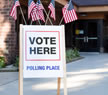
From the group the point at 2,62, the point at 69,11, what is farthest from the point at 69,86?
the point at 2,62

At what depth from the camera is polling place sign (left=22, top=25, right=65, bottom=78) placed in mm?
5359

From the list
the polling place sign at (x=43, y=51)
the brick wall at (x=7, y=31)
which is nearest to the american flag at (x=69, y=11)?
the polling place sign at (x=43, y=51)

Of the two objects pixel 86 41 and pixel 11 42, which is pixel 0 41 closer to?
pixel 11 42

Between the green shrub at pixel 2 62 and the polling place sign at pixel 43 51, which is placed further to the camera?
the green shrub at pixel 2 62

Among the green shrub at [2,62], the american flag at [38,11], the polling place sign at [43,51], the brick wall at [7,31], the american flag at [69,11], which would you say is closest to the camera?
the polling place sign at [43,51]

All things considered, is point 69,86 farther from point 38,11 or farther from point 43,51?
point 43,51

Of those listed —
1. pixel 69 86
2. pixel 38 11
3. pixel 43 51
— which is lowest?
pixel 69 86

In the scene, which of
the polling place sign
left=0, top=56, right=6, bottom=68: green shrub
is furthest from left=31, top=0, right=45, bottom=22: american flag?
left=0, top=56, right=6, bottom=68: green shrub

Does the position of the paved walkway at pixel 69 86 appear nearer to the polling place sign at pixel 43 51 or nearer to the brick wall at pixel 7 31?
the polling place sign at pixel 43 51

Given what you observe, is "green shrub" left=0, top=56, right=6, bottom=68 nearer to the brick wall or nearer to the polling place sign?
the brick wall

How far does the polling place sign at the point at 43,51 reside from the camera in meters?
5.36

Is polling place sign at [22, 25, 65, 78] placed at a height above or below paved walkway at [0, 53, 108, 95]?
above

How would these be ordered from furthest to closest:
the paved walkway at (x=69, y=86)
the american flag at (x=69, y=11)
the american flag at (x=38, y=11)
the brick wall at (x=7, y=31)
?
the brick wall at (x=7, y=31) → the american flag at (x=38, y=11) → the american flag at (x=69, y=11) → the paved walkway at (x=69, y=86)

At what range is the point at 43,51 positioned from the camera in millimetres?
5430
